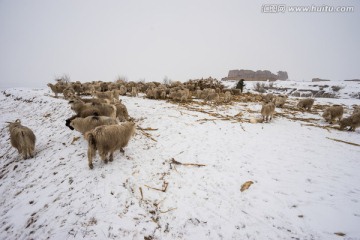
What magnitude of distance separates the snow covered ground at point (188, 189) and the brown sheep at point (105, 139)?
1.25 feet

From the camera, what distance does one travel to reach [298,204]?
3.58m

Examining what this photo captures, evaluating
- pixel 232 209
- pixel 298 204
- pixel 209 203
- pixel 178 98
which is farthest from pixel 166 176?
pixel 178 98

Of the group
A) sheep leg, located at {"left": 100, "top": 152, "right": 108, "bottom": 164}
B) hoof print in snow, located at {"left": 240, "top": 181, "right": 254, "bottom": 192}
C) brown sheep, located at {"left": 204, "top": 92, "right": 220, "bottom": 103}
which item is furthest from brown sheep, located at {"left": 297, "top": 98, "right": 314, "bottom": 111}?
sheep leg, located at {"left": 100, "top": 152, "right": 108, "bottom": 164}

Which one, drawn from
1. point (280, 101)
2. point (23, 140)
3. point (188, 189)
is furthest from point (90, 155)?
point (280, 101)

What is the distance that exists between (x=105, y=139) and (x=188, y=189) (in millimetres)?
2312

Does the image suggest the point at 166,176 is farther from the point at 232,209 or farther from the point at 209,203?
the point at 232,209

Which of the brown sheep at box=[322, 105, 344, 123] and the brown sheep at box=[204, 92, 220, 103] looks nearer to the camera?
the brown sheep at box=[322, 105, 344, 123]

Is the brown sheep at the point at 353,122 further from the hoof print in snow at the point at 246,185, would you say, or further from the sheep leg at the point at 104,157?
the sheep leg at the point at 104,157

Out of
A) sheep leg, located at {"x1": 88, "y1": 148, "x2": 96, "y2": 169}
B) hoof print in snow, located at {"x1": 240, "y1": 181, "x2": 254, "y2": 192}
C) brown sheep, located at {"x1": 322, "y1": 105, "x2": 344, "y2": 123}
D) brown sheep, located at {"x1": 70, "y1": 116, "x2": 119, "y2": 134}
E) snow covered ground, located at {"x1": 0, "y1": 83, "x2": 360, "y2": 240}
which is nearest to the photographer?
snow covered ground, located at {"x1": 0, "y1": 83, "x2": 360, "y2": 240}

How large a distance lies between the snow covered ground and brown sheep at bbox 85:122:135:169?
0.38 meters

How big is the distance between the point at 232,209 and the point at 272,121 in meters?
6.45

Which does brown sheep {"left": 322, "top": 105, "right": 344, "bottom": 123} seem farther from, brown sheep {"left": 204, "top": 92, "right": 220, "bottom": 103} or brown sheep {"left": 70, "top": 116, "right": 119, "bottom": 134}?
brown sheep {"left": 70, "top": 116, "right": 119, "bottom": 134}

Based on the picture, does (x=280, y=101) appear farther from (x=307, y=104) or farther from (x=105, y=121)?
(x=105, y=121)

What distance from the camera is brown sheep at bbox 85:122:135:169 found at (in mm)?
4410
